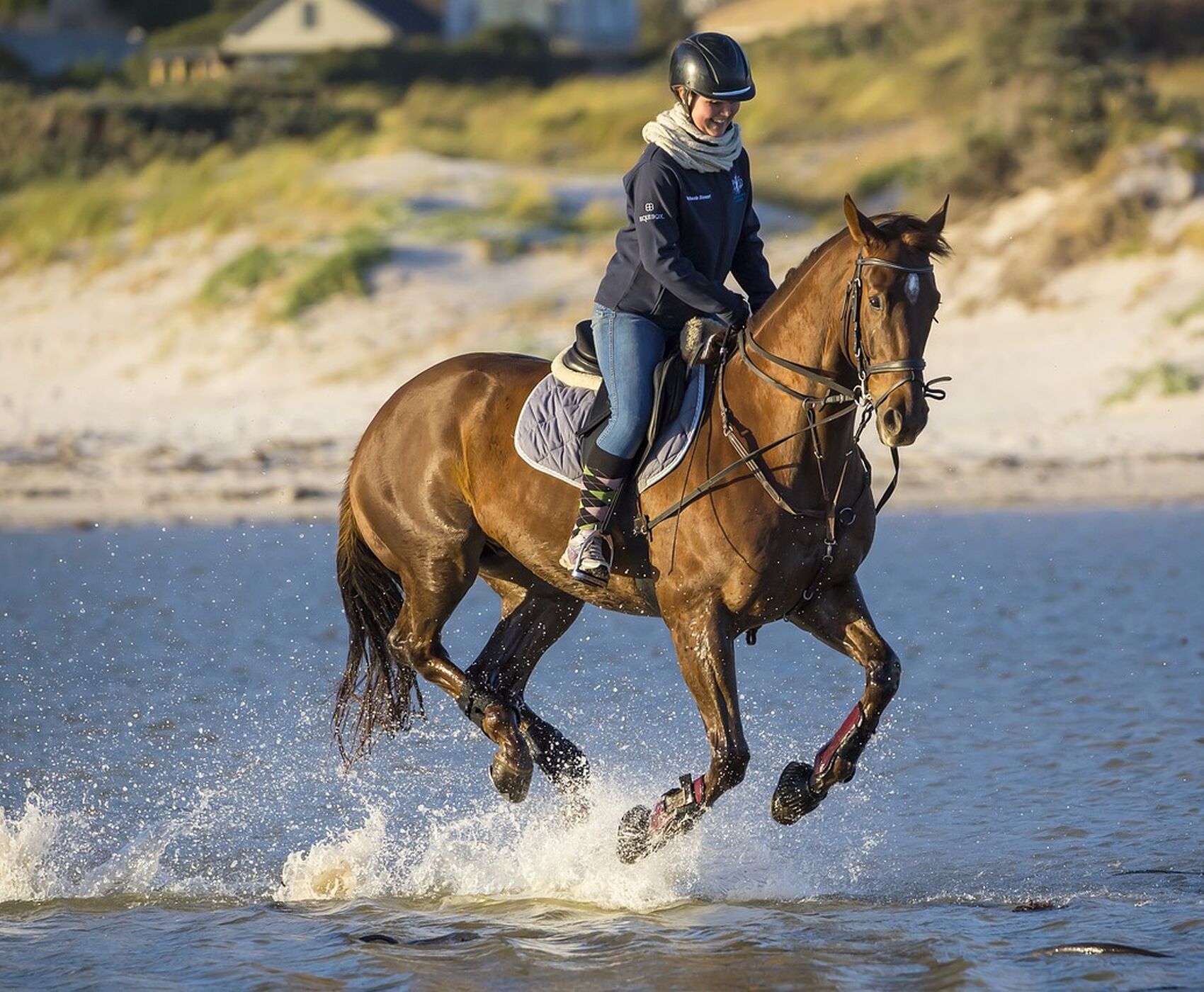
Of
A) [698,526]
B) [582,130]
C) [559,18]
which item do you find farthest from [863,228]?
[559,18]

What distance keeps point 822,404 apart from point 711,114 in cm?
106

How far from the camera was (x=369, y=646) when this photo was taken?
7.61 metres

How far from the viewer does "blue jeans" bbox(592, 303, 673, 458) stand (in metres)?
6.30

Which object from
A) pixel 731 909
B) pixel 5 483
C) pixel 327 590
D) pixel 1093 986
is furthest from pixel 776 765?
pixel 5 483

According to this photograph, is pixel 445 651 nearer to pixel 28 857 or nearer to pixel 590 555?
pixel 590 555

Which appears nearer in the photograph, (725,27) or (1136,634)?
(1136,634)

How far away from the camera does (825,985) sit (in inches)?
217

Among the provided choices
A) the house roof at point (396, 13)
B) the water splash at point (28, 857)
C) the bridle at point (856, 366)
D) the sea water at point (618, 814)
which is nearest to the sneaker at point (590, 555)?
the bridle at point (856, 366)

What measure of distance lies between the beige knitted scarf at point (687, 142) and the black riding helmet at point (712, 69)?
12cm

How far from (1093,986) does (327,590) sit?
834 centimetres

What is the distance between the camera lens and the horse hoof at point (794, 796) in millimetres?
6281

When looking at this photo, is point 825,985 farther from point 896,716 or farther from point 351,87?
point 351,87

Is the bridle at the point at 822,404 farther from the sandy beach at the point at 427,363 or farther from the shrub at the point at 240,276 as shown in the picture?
the shrub at the point at 240,276

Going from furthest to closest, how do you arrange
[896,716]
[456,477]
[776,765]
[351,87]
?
[351,87]
[896,716]
[776,765]
[456,477]
